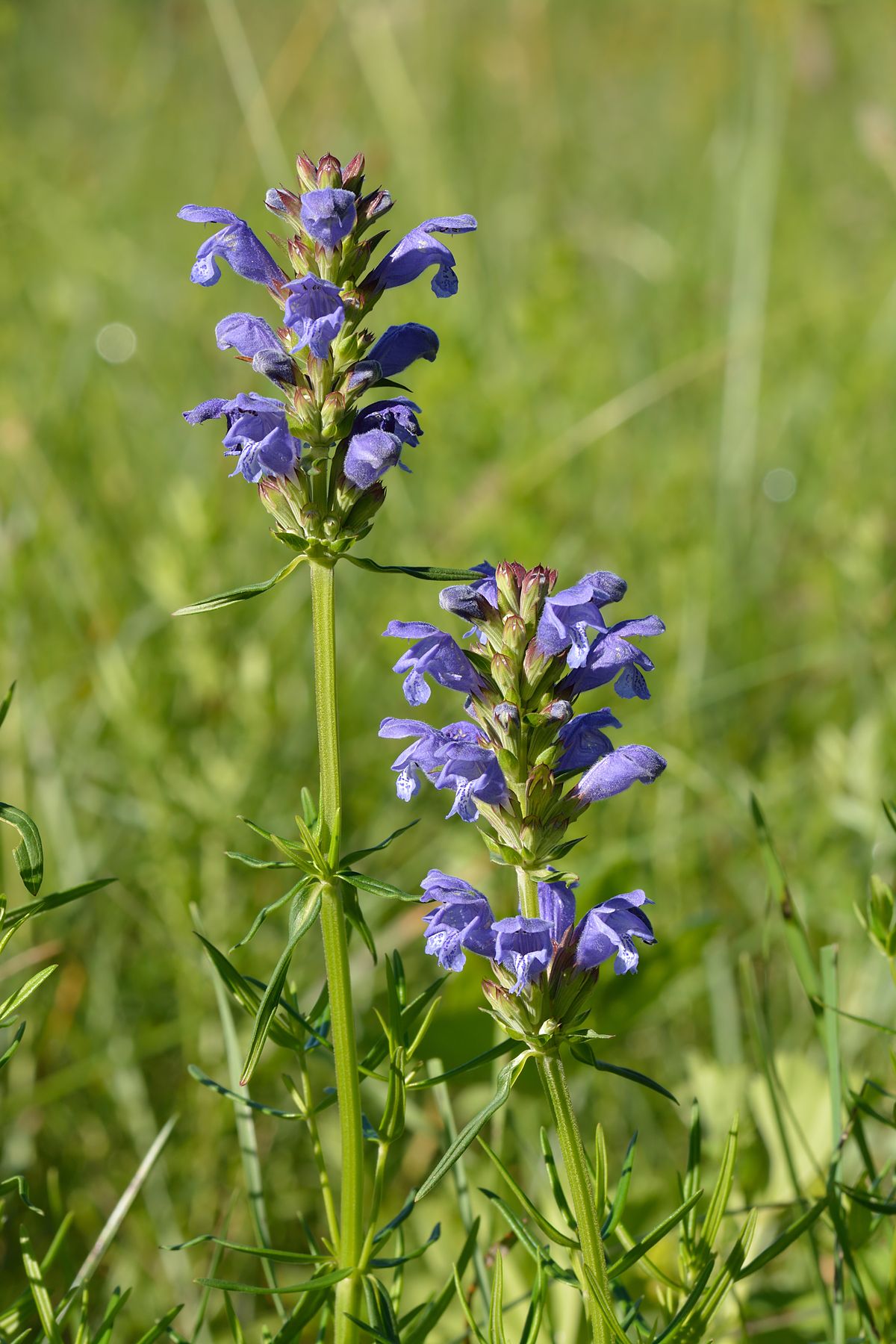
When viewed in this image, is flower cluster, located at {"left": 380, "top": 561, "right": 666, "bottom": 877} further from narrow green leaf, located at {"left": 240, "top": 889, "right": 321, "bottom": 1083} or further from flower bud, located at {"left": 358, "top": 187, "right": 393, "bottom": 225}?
flower bud, located at {"left": 358, "top": 187, "right": 393, "bottom": 225}

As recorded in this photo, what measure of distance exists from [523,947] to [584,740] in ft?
0.79

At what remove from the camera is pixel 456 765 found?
44.2 inches


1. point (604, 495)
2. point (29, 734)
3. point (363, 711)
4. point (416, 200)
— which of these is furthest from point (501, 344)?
point (29, 734)

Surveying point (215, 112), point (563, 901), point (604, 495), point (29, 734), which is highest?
point (215, 112)

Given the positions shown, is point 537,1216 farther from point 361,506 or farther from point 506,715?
point 361,506

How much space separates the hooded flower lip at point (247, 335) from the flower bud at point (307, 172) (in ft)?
0.51

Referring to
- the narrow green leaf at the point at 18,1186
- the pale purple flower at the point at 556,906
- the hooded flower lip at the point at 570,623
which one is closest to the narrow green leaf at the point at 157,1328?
the narrow green leaf at the point at 18,1186

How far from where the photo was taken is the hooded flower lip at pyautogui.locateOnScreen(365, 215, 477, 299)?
4.10 ft

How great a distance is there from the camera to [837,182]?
23.5 feet

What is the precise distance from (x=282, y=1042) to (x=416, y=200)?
410cm

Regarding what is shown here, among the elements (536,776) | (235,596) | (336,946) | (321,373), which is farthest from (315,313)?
(336,946)

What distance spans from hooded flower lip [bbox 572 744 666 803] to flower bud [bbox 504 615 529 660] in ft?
0.50

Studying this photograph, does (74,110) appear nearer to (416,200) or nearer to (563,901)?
(416,200)

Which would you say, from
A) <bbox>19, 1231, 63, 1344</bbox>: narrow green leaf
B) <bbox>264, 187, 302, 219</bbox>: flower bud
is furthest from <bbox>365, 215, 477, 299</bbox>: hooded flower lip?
<bbox>19, 1231, 63, 1344</bbox>: narrow green leaf
